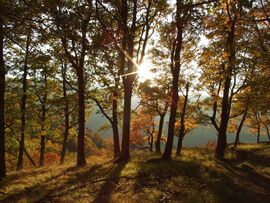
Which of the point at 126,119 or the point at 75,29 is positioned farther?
the point at 126,119

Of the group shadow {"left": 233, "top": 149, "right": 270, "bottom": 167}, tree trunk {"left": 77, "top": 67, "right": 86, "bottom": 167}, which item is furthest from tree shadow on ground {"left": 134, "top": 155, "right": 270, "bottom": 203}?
tree trunk {"left": 77, "top": 67, "right": 86, "bottom": 167}

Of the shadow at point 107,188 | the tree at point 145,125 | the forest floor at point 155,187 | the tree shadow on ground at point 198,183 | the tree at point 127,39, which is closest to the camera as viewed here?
the shadow at point 107,188

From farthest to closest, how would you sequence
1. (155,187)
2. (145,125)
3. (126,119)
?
(145,125), (126,119), (155,187)

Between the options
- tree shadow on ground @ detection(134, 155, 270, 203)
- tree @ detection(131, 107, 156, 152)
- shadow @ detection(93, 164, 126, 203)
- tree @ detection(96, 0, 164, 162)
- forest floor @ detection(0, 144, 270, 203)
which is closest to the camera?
shadow @ detection(93, 164, 126, 203)

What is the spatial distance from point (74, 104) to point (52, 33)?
63.6ft

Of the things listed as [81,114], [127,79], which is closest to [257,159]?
[127,79]

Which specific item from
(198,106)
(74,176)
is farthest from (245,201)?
(198,106)

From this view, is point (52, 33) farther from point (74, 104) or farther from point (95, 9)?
point (74, 104)

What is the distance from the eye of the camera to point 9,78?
32312 millimetres

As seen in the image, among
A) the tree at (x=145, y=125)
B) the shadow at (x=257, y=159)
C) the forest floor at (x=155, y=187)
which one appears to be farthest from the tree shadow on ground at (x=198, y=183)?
the tree at (x=145, y=125)

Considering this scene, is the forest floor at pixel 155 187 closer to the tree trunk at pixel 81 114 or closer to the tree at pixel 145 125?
the tree trunk at pixel 81 114

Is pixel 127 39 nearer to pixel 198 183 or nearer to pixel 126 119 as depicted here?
pixel 126 119

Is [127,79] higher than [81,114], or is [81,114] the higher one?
[127,79]

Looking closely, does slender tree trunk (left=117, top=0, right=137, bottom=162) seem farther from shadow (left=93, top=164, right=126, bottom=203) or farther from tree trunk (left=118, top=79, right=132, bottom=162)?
shadow (left=93, top=164, right=126, bottom=203)
